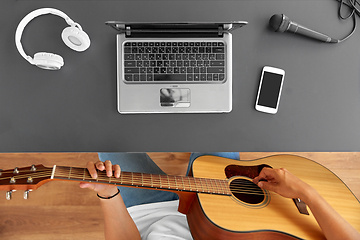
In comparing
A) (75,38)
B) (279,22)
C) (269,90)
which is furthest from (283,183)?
(75,38)

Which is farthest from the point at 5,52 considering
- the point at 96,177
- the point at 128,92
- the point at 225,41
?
the point at 225,41

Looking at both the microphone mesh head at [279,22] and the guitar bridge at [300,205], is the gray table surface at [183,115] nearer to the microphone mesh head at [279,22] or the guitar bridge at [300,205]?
the microphone mesh head at [279,22]

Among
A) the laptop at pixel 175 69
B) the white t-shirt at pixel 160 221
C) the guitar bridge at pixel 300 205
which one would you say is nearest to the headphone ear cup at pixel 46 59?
the laptop at pixel 175 69

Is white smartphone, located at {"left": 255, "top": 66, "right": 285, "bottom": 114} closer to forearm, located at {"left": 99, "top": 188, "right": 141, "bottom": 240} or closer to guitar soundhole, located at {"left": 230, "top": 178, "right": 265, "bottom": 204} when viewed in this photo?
guitar soundhole, located at {"left": 230, "top": 178, "right": 265, "bottom": 204}

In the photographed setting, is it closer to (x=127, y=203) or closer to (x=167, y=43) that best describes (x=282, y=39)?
→ (x=167, y=43)

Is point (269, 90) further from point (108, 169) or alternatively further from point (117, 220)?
point (117, 220)

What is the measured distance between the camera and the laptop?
76 centimetres

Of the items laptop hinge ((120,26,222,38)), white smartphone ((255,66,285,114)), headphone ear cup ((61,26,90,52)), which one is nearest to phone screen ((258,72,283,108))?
white smartphone ((255,66,285,114))

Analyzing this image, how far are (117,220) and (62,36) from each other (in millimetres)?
716

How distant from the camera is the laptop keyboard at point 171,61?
2.51 ft

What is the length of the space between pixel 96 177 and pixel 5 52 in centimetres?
61

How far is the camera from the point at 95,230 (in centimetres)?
107

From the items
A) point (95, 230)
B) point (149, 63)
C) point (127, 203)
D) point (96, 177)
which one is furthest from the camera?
point (95, 230)

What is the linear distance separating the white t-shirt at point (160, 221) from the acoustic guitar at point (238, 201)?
122 mm
